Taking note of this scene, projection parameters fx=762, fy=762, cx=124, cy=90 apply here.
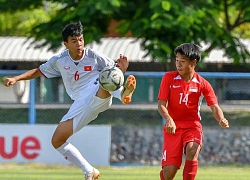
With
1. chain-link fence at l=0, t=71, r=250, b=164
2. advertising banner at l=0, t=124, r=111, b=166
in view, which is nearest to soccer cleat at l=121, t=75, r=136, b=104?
advertising banner at l=0, t=124, r=111, b=166

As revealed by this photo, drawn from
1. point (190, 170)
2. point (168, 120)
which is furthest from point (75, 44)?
point (190, 170)

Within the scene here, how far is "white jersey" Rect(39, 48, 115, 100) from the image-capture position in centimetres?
979

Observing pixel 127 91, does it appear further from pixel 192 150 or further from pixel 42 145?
pixel 42 145

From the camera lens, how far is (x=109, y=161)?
50.1 ft

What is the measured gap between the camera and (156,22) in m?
17.4

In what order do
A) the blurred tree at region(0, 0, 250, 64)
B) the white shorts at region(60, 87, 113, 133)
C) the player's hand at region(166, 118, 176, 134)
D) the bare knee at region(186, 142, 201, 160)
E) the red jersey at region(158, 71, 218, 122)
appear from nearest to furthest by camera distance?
1. the player's hand at region(166, 118, 176, 134)
2. the bare knee at region(186, 142, 201, 160)
3. the red jersey at region(158, 71, 218, 122)
4. the white shorts at region(60, 87, 113, 133)
5. the blurred tree at region(0, 0, 250, 64)

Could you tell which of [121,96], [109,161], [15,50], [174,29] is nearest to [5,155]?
[109,161]

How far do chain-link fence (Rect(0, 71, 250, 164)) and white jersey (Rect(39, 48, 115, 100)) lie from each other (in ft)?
18.2

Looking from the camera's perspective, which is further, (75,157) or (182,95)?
(75,157)

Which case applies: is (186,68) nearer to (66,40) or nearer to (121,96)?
(121,96)

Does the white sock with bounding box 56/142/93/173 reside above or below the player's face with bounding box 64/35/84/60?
below

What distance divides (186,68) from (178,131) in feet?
2.37

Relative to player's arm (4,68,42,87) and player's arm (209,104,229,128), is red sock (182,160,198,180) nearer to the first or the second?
player's arm (209,104,229,128)

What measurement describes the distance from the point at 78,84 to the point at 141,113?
608cm
